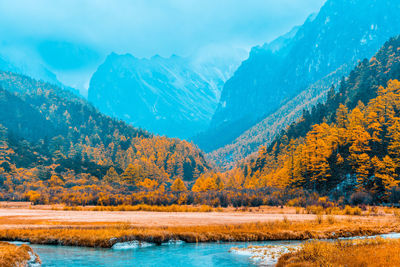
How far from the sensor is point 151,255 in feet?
121

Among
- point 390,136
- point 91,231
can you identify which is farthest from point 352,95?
point 91,231

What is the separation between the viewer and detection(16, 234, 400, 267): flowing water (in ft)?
108

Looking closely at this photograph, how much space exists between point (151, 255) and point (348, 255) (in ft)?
59.9

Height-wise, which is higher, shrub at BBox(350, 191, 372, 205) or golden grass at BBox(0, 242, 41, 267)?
shrub at BBox(350, 191, 372, 205)

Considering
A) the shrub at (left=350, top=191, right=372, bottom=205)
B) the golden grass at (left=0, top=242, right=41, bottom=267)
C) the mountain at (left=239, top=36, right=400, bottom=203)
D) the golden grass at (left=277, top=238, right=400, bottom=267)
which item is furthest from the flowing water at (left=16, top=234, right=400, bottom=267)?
the mountain at (left=239, top=36, right=400, bottom=203)

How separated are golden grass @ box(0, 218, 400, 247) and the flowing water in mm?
1583

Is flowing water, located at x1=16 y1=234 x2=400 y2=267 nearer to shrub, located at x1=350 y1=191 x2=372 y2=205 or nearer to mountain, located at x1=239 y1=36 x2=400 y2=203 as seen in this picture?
shrub, located at x1=350 y1=191 x2=372 y2=205

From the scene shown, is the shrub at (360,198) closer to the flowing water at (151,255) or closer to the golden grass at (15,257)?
the flowing water at (151,255)

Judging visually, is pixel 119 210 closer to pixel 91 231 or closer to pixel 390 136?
Answer: pixel 91 231

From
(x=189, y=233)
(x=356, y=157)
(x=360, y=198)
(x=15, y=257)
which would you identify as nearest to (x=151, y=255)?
(x=189, y=233)

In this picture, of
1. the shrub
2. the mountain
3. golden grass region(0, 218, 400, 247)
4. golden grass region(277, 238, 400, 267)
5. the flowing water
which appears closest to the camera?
golden grass region(277, 238, 400, 267)

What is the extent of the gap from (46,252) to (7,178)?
433 feet

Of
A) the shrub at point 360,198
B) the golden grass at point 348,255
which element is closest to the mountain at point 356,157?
the shrub at point 360,198

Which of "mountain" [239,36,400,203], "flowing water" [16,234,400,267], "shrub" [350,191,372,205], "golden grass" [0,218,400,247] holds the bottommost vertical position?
"flowing water" [16,234,400,267]
